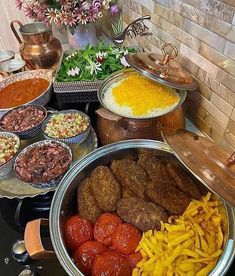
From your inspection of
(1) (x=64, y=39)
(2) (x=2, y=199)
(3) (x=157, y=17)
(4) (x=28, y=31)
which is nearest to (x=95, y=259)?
(2) (x=2, y=199)

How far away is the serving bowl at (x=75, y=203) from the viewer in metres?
0.56

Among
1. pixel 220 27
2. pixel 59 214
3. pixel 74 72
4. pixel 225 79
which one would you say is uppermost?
pixel 220 27

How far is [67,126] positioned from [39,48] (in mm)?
567

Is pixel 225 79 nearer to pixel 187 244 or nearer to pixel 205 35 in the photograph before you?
pixel 205 35

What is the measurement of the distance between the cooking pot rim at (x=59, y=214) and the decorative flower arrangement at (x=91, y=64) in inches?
15.7

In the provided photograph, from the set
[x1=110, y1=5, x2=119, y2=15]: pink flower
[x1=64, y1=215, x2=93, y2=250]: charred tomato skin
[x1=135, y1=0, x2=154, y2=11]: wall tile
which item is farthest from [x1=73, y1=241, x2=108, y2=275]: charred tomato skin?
[x1=110, y1=5, x2=119, y2=15]: pink flower

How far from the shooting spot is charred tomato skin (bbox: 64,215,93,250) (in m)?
0.68

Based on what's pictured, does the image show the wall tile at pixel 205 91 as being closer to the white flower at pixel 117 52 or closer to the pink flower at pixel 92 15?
the white flower at pixel 117 52

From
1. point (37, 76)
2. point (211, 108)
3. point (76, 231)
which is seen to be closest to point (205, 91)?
point (211, 108)

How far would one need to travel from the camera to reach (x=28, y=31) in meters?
1.42

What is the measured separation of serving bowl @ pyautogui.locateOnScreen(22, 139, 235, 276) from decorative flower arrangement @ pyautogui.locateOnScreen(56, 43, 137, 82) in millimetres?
404

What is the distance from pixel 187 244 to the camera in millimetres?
634

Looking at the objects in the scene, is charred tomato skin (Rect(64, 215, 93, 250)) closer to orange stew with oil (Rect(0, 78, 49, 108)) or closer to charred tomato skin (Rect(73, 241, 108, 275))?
charred tomato skin (Rect(73, 241, 108, 275))

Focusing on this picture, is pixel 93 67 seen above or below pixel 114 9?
below
